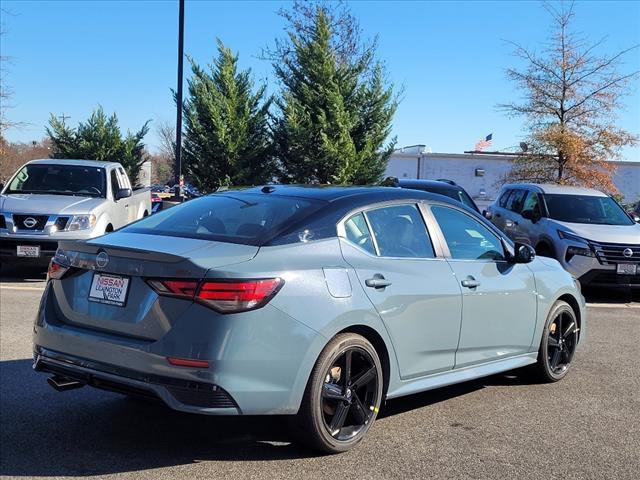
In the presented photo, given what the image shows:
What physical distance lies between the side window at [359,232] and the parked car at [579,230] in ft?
21.6

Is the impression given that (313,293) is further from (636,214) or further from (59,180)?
(636,214)

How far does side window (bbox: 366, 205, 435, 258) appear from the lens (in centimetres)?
439

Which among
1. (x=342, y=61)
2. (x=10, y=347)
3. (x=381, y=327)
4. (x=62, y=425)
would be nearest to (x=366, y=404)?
(x=381, y=327)

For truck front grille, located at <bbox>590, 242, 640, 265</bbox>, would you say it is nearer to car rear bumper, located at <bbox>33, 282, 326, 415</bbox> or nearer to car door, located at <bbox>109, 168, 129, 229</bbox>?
car rear bumper, located at <bbox>33, 282, 326, 415</bbox>

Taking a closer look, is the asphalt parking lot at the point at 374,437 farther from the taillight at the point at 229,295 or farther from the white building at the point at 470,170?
the white building at the point at 470,170

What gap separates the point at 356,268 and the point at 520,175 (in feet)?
56.8

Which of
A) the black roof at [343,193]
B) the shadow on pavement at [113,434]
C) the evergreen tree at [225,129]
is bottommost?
the shadow on pavement at [113,434]

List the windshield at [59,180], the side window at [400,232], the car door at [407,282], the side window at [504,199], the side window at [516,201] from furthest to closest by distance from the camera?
1. the side window at [504,199]
2. the side window at [516,201]
3. the windshield at [59,180]
4. the side window at [400,232]
5. the car door at [407,282]

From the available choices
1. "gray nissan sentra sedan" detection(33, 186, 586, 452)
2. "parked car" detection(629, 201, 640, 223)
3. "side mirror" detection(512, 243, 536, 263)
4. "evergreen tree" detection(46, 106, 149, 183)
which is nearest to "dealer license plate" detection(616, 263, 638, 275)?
"parked car" detection(629, 201, 640, 223)

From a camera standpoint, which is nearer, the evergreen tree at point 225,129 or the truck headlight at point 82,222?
the truck headlight at point 82,222

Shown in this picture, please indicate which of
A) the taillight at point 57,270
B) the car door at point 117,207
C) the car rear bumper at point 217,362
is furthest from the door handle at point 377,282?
the car door at point 117,207

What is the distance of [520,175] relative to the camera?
66.2ft

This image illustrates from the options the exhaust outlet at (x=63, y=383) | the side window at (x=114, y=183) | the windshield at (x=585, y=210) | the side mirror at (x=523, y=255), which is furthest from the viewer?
the side window at (x=114, y=183)

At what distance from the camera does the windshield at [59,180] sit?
11.5m
